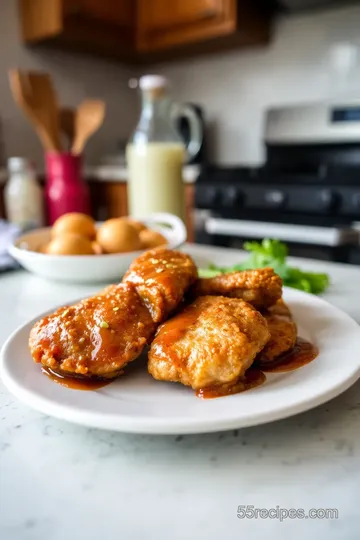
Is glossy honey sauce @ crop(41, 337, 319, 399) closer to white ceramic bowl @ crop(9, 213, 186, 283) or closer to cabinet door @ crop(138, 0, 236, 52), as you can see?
white ceramic bowl @ crop(9, 213, 186, 283)

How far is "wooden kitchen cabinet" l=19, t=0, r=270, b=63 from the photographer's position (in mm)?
2385

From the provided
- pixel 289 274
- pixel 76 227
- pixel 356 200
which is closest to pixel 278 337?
pixel 289 274

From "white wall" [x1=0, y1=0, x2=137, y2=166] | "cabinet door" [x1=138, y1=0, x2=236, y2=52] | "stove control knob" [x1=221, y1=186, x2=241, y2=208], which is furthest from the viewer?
"white wall" [x1=0, y1=0, x2=137, y2=166]

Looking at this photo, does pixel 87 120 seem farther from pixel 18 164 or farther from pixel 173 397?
pixel 173 397

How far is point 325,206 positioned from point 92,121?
3.14ft

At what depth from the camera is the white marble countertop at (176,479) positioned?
323mm

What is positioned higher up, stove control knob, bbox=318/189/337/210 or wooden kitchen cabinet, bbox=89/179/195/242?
stove control knob, bbox=318/189/337/210

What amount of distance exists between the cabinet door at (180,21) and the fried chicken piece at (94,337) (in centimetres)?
218

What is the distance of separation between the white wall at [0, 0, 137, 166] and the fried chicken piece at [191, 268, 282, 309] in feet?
7.76

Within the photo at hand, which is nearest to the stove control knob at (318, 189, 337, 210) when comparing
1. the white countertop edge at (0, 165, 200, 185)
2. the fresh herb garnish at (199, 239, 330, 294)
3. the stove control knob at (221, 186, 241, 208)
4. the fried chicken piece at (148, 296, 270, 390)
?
the stove control knob at (221, 186, 241, 208)

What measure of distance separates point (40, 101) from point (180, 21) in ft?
3.53

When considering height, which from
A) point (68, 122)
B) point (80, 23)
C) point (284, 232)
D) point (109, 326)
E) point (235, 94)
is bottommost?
point (284, 232)

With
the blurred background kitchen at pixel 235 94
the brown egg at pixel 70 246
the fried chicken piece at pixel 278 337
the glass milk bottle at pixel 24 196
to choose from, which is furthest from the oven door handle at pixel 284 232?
the fried chicken piece at pixel 278 337

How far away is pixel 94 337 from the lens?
483mm
